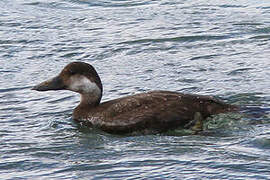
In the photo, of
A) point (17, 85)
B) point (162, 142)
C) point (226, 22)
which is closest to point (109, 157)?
point (162, 142)

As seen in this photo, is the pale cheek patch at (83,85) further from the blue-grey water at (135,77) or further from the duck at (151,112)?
the blue-grey water at (135,77)

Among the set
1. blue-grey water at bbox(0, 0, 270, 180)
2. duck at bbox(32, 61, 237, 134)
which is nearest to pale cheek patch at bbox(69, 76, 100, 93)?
duck at bbox(32, 61, 237, 134)

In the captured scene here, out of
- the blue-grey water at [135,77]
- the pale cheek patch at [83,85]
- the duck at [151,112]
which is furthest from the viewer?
the pale cheek patch at [83,85]

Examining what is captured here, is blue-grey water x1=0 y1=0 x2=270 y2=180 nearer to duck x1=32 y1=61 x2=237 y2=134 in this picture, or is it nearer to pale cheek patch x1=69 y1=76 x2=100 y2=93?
duck x1=32 y1=61 x2=237 y2=134

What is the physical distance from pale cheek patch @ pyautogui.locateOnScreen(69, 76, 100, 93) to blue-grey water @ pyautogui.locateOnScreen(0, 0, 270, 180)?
44cm

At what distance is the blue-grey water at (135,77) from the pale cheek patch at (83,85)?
1.44 feet

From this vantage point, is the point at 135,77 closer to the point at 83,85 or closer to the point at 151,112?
the point at 83,85

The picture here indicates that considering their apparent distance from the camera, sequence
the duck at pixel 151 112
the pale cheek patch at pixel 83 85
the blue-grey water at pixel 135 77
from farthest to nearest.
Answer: the pale cheek patch at pixel 83 85, the duck at pixel 151 112, the blue-grey water at pixel 135 77

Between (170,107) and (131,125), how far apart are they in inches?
21.1

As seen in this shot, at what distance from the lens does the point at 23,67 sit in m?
14.0

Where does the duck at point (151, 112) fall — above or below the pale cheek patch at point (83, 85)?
below

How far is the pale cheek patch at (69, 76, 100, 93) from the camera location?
11.2 m

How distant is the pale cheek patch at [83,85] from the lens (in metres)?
11.2

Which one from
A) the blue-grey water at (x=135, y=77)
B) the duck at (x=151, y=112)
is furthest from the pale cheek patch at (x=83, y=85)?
the blue-grey water at (x=135, y=77)
